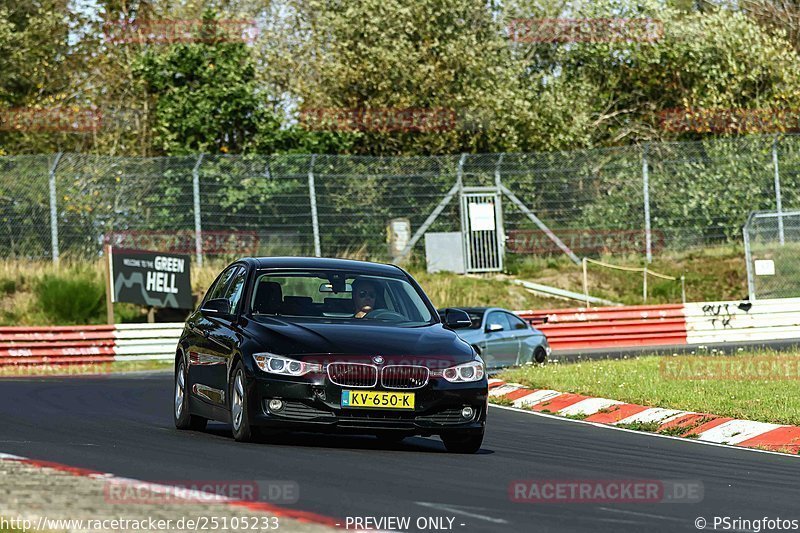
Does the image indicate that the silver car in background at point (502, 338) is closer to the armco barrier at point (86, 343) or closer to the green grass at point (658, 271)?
the armco barrier at point (86, 343)

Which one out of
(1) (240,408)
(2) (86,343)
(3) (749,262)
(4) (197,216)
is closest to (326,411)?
(1) (240,408)

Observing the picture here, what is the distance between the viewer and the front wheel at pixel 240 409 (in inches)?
436

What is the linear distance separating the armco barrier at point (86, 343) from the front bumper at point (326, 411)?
17232 millimetres

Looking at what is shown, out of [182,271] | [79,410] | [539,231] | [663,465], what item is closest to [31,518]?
[663,465]

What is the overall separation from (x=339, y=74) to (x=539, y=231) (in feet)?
26.1

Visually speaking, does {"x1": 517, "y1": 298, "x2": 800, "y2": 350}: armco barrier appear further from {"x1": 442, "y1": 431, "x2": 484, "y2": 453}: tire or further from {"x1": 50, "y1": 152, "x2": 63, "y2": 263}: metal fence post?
{"x1": 442, "y1": 431, "x2": 484, "y2": 453}: tire

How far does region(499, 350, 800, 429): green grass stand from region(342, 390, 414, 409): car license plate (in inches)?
192

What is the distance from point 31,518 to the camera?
21.9 ft

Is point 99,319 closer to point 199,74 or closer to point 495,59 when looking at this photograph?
point 199,74

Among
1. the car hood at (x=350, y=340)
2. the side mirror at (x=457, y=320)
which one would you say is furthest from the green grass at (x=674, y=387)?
the car hood at (x=350, y=340)

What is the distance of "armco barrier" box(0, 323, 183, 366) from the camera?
2714 centimetres

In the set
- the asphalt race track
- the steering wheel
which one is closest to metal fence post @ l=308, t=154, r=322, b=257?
the asphalt race track

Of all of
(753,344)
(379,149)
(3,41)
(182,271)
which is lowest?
(753,344)

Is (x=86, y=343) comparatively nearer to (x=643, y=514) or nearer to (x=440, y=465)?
(x=440, y=465)
